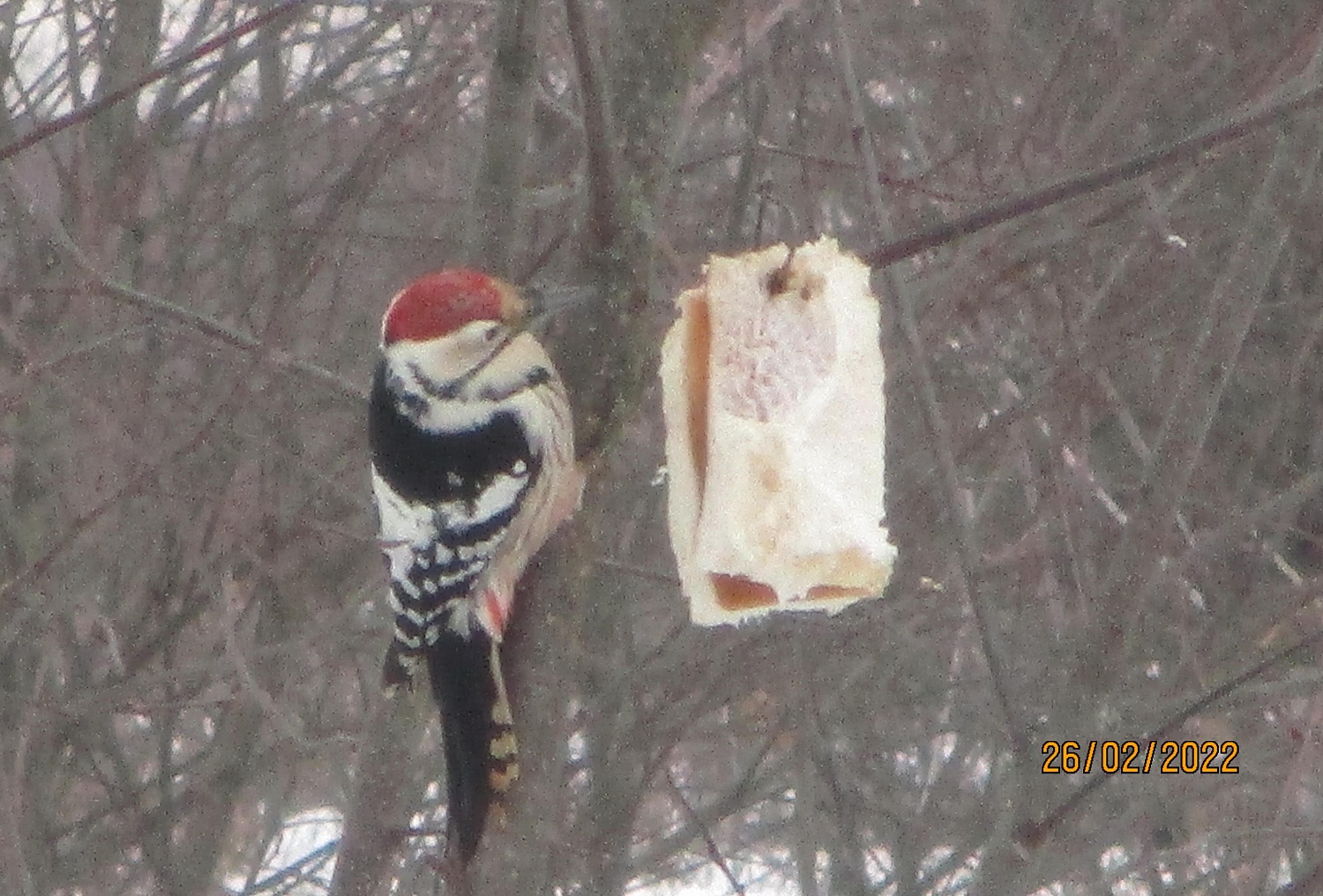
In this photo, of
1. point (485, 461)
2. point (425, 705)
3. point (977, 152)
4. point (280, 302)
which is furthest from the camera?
point (280, 302)

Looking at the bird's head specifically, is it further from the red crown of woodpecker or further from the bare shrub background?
the bare shrub background

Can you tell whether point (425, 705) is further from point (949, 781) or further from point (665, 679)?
point (949, 781)

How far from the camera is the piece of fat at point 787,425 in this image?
7.77ft

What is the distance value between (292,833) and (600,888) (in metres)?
3.59

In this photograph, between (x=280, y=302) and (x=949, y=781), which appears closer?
(x=280, y=302)

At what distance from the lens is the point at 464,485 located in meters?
3.26

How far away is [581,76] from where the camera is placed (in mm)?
1990

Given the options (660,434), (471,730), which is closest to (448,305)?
(471,730)

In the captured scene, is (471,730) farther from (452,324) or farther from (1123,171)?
(1123,171)

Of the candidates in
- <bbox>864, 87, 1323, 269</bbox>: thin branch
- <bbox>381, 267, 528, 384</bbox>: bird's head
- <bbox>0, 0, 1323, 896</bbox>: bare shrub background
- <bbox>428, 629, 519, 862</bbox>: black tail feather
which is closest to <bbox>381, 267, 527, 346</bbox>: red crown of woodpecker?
<bbox>381, 267, 528, 384</bbox>: bird's head

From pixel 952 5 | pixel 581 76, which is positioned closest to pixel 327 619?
pixel 952 5

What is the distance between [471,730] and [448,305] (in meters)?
0.77

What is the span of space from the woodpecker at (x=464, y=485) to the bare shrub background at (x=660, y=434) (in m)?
0.30

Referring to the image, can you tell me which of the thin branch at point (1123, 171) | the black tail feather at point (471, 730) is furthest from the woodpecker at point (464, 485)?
the thin branch at point (1123, 171)
